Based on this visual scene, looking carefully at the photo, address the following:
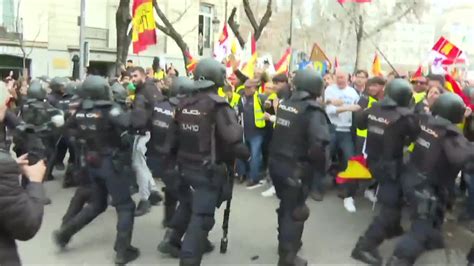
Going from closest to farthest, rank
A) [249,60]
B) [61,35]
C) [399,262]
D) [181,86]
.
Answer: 1. [399,262]
2. [181,86]
3. [249,60]
4. [61,35]

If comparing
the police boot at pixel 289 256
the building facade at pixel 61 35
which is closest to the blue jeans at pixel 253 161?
the police boot at pixel 289 256

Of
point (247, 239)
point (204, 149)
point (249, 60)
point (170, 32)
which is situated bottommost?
point (247, 239)

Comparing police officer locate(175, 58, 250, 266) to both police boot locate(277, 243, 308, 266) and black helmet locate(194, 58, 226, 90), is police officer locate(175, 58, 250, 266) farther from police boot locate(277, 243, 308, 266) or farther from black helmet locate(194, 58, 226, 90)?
police boot locate(277, 243, 308, 266)

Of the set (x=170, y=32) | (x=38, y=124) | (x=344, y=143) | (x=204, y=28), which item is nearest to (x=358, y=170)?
(x=344, y=143)

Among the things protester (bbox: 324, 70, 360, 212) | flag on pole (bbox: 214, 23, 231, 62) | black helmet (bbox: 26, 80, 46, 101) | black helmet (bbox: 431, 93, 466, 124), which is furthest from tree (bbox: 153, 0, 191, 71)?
black helmet (bbox: 431, 93, 466, 124)

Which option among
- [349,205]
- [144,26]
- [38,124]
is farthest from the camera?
[144,26]

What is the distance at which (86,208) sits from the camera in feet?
18.3

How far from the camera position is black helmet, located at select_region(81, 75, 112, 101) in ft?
18.1

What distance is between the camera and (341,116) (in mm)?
8008

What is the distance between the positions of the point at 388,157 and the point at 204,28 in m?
27.9

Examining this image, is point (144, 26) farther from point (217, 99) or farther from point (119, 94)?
point (217, 99)

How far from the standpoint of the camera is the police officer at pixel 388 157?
17.5 ft

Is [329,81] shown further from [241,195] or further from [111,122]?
[111,122]

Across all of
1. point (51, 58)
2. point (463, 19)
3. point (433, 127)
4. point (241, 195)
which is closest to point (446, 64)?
point (241, 195)
